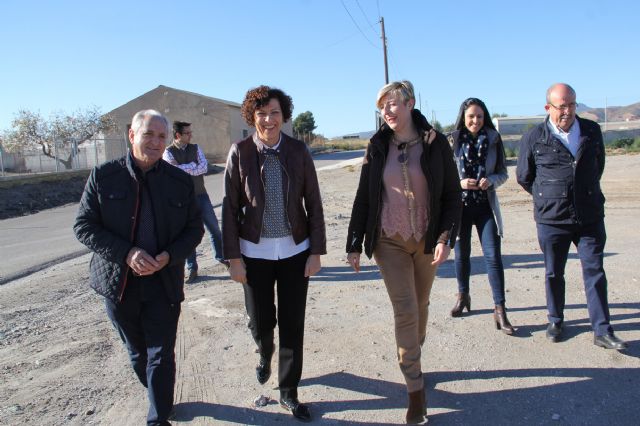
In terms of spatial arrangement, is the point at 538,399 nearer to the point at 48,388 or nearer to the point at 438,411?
the point at 438,411

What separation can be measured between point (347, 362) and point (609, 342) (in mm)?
2025

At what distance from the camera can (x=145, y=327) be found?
3.10 metres

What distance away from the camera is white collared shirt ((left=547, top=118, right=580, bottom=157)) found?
412cm

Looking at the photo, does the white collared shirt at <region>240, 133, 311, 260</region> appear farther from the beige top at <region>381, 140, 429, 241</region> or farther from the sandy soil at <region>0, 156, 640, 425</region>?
the sandy soil at <region>0, 156, 640, 425</region>

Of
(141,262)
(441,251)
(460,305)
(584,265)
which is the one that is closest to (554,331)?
(584,265)

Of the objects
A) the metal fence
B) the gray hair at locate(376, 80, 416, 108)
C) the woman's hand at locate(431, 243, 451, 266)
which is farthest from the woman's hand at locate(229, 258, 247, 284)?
the metal fence

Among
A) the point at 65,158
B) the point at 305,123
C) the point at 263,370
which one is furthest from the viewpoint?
the point at 305,123

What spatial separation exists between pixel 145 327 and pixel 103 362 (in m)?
1.32

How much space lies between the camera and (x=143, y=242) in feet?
10.0

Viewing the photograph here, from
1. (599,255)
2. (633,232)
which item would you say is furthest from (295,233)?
(633,232)

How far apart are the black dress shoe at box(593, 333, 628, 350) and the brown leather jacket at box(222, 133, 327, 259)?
2418 millimetres

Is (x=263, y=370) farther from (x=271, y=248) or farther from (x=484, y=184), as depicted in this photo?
(x=484, y=184)

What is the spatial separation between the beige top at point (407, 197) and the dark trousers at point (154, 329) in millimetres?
1472

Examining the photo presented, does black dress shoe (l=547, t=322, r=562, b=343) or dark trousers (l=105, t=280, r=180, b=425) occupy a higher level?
dark trousers (l=105, t=280, r=180, b=425)
